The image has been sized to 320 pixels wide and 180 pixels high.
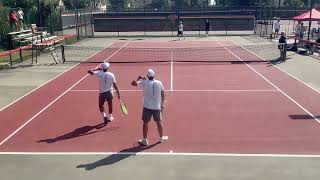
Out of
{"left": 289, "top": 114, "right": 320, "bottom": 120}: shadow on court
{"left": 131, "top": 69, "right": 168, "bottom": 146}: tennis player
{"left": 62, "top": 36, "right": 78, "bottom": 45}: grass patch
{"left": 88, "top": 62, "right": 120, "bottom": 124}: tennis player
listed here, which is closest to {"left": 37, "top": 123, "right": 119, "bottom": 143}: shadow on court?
{"left": 88, "top": 62, "right": 120, "bottom": 124}: tennis player

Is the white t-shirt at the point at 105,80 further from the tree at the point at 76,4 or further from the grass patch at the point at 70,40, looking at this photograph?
the tree at the point at 76,4

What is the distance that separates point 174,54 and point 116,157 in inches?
785

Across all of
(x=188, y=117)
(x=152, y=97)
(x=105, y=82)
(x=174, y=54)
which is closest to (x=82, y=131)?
(x=105, y=82)

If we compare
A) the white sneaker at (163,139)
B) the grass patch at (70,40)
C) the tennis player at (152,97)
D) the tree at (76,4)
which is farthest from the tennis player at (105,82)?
the tree at (76,4)

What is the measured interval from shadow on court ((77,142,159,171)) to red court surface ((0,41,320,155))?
157mm

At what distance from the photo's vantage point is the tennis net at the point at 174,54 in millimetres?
26859

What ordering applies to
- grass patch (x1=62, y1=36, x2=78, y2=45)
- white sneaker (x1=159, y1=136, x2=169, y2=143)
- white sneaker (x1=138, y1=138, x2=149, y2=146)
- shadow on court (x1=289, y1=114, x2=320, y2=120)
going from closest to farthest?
white sneaker (x1=138, y1=138, x2=149, y2=146)
white sneaker (x1=159, y1=136, x2=169, y2=143)
shadow on court (x1=289, y1=114, x2=320, y2=120)
grass patch (x1=62, y1=36, x2=78, y2=45)

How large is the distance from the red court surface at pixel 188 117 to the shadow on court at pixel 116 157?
16 centimetres

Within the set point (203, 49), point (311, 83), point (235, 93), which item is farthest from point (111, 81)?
point (203, 49)

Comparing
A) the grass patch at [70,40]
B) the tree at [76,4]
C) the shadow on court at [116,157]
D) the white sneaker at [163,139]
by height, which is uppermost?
the tree at [76,4]

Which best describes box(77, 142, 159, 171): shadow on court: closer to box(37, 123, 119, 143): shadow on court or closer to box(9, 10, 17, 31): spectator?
box(37, 123, 119, 143): shadow on court

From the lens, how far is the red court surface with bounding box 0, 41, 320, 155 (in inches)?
441

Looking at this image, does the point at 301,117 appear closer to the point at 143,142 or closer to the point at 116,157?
the point at 143,142

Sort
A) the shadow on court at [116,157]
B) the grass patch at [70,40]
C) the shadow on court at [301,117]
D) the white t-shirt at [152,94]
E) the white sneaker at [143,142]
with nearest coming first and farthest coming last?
the shadow on court at [116,157] → the white t-shirt at [152,94] → the white sneaker at [143,142] → the shadow on court at [301,117] → the grass patch at [70,40]
